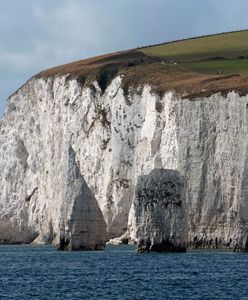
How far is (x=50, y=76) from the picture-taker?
128 meters

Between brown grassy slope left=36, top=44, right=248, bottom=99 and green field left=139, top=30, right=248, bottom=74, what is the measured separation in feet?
12.4

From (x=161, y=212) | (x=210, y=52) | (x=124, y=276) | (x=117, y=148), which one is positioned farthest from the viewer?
(x=210, y=52)

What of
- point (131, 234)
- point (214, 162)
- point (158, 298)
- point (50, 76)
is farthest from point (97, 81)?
point (158, 298)

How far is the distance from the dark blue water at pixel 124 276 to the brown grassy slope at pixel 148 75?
53.3 feet

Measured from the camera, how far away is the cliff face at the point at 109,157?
91938 millimetres

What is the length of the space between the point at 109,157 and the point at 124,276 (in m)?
47.9

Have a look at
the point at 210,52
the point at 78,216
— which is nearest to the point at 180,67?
the point at 210,52

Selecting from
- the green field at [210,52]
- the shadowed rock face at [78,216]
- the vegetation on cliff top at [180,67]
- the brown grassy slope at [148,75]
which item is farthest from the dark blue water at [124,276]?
the green field at [210,52]

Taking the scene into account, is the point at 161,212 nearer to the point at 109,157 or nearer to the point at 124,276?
the point at 124,276

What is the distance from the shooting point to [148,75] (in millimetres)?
117875

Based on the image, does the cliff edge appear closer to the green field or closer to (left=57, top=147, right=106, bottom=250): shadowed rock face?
(left=57, top=147, right=106, bottom=250): shadowed rock face

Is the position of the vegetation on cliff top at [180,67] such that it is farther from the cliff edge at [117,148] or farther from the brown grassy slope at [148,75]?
the cliff edge at [117,148]

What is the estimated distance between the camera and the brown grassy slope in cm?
10306

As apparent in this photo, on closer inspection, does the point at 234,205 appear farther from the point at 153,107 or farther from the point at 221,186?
the point at 153,107
